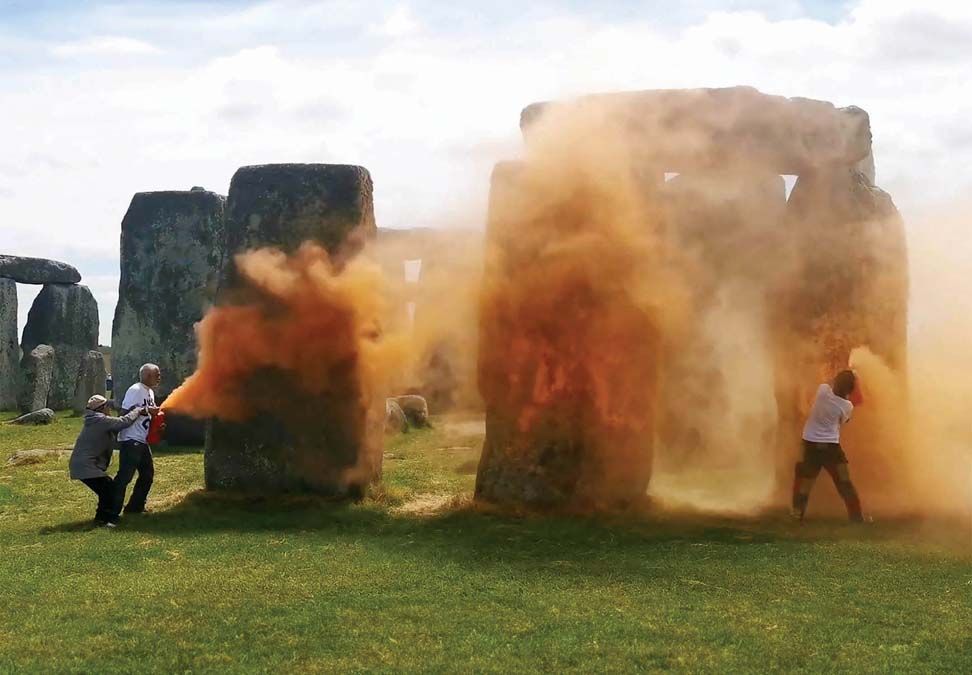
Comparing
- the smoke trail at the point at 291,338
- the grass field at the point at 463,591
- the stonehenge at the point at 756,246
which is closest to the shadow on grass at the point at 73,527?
the grass field at the point at 463,591

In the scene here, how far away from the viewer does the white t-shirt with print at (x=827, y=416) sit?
38.5 feet

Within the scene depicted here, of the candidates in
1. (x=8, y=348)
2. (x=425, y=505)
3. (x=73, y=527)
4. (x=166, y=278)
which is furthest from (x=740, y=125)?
(x=8, y=348)

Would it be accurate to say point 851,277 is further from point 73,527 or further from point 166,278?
point 166,278

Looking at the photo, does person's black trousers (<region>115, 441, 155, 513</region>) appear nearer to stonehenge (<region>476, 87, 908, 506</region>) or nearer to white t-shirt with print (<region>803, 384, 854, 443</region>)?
stonehenge (<region>476, 87, 908, 506</region>)

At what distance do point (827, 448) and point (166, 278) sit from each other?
13.3m

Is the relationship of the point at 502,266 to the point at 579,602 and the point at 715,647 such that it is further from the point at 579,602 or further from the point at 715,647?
the point at 715,647

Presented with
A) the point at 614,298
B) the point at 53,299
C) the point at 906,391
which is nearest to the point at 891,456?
the point at 906,391

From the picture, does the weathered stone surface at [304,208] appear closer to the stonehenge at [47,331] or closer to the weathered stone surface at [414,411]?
the weathered stone surface at [414,411]

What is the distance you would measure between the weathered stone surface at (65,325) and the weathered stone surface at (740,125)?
764 inches

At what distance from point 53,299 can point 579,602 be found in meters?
24.8

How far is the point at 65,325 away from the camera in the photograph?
29719 millimetres

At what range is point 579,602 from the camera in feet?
26.8

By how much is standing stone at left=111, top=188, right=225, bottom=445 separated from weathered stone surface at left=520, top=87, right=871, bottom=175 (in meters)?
9.77

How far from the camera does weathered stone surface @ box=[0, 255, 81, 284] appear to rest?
29656mm
